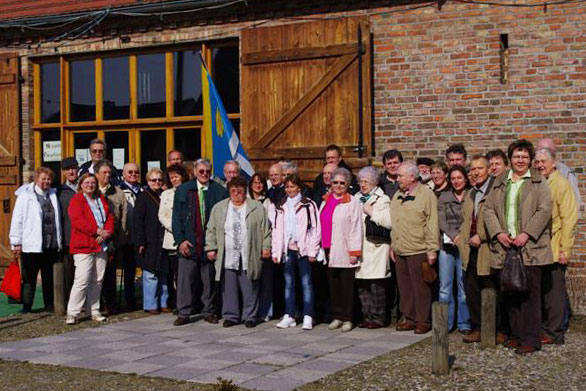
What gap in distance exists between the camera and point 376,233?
30.5 feet

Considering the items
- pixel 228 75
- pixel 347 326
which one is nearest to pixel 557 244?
pixel 347 326

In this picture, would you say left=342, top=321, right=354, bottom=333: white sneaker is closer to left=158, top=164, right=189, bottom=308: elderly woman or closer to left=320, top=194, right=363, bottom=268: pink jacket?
left=320, top=194, right=363, bottom=268: pink jacket

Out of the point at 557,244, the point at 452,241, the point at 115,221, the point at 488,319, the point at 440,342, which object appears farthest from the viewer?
the point at 115,221

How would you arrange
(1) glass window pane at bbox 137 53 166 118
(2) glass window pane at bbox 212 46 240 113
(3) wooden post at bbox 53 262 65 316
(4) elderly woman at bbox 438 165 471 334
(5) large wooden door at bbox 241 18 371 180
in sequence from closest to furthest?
(4) elderly woman at bbox 438 165 471 334 < (3) wooden post at bbox 53 262 65 316 < (5) large wooden door at bbox 241 18 371 180 < (2) glass window pane at bbox 212 46 240 113 < (1) glass window pane at bbox 137 53 166 118

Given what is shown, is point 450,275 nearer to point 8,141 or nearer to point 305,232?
point 305,232

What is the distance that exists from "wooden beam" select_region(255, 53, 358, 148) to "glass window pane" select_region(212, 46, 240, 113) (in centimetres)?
95

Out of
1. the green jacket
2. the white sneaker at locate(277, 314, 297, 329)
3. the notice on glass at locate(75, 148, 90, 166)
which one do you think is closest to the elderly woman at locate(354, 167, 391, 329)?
the white sneaker at locate(277, 314, 297, 329)

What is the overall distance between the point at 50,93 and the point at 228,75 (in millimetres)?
3360

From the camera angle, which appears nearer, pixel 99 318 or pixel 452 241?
pixel 452 241

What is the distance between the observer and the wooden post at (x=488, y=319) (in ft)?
26.0

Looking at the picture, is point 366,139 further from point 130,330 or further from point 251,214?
point 130,330

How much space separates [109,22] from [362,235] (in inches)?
244

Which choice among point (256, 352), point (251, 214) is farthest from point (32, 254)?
point (256, 352)

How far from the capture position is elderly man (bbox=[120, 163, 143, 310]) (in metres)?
10.6
